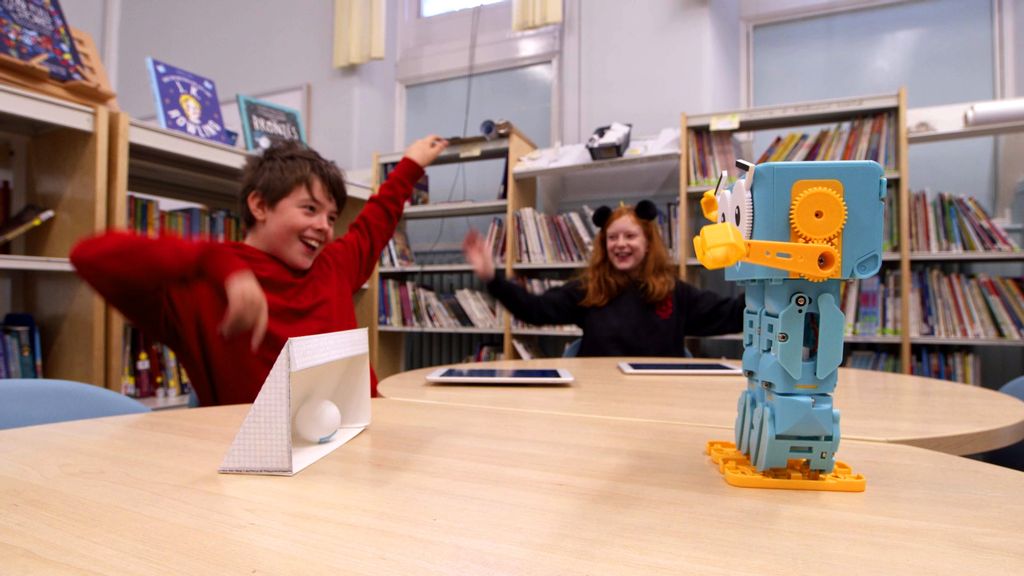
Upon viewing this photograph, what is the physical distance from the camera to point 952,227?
2.28 meters

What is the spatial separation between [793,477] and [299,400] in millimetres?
511

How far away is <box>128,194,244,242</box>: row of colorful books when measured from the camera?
7.13ft

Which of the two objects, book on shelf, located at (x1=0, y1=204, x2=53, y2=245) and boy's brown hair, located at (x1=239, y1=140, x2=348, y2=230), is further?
book on shelf, located at (x1=0, y1=204, x2=53, y2=245)

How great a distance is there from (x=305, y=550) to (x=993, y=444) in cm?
86

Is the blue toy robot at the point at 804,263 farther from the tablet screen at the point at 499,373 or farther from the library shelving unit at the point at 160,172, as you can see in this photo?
the library shelving unit at the point at 160,172

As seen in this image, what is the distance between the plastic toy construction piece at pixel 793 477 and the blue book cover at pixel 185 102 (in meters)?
2.36

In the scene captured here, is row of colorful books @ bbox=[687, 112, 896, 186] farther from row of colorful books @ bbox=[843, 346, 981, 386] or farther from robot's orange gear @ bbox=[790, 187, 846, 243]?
robot's orange gear @ bbox=[790, 187, 846, 243]

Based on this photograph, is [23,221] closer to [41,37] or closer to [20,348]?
[20,348]

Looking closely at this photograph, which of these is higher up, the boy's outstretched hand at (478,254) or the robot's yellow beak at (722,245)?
the boy's outstretched hand at (478,254)

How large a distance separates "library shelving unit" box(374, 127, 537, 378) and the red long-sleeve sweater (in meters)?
1.24

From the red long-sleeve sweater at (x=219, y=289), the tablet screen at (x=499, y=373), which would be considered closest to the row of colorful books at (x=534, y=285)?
the red long-sleeve sweater at (x=219, y=289)

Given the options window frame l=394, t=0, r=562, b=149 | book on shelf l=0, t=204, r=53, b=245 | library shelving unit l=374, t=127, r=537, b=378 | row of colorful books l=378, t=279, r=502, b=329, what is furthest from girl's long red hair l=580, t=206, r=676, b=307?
book on shelf l=0, t=204, r=53, b=245

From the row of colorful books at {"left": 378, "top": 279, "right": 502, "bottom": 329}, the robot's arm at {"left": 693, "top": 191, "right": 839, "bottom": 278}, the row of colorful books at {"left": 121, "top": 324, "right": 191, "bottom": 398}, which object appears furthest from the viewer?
the row of colorful books at {"left": 378, "top": 279, "right": 502, "bottom": 329}

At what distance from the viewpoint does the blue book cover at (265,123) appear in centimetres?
255
